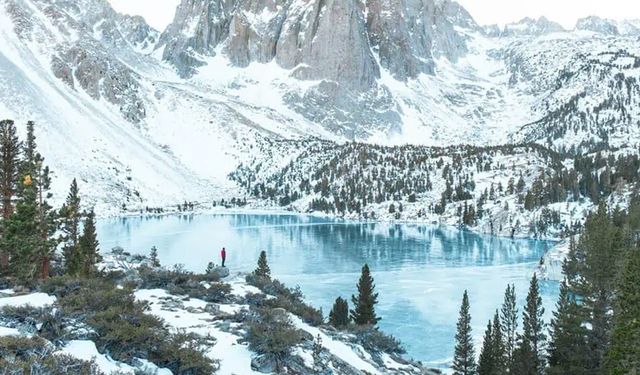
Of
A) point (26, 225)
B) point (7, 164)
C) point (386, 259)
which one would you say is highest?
point (7, 164)

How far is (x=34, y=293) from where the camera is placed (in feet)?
85.7

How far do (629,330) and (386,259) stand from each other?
82.6 m

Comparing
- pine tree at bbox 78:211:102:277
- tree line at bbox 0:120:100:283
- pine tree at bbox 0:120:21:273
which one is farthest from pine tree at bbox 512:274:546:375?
pine tree at bbox 0:120:21:273

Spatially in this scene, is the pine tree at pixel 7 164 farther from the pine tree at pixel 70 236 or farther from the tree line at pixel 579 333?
the tree line at pixel 579 333

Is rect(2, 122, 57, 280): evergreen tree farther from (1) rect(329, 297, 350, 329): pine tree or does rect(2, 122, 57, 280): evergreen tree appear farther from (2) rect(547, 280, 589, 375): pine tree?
(2) rect(547, 280, 589, 375): pine tree

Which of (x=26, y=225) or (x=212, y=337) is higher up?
(x=26, y=225)

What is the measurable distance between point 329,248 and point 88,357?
11061cm

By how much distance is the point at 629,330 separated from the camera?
30094 millimetres

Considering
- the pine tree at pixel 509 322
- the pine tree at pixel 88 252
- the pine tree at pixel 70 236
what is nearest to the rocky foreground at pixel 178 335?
the pine tree at pixel 88 252

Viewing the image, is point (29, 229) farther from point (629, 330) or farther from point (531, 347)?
point (531, 347)

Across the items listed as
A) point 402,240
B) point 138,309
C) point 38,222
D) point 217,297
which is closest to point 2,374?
point 138,309

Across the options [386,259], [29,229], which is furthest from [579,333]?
[386,259]

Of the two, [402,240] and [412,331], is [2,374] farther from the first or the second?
[402,240]

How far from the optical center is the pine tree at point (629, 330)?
96.1ft
